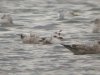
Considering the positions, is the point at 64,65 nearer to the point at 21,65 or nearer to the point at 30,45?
the point at 21,65

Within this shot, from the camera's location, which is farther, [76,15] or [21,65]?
[76,15]

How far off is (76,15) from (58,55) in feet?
17.9

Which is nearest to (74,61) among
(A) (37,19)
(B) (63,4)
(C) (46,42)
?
(C) (46,42)

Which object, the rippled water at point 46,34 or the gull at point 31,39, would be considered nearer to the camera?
the rippled water at point 46,34

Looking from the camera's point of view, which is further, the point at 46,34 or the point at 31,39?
the point at 46,34

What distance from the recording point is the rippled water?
27.8 feet

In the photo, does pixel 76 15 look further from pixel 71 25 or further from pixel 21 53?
pixel 21 53

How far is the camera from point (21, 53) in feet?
31.7

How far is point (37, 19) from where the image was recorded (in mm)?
14062

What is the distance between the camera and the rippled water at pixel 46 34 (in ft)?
27.8

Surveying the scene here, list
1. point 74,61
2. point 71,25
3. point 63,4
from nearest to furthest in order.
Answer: point 74,61
point 71,25
point 63,4

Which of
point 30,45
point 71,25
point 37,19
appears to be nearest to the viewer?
point 30,45

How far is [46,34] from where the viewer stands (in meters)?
11.6

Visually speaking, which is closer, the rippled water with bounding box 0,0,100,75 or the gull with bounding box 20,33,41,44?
the rippled water with bounding box 0,0,100,75
